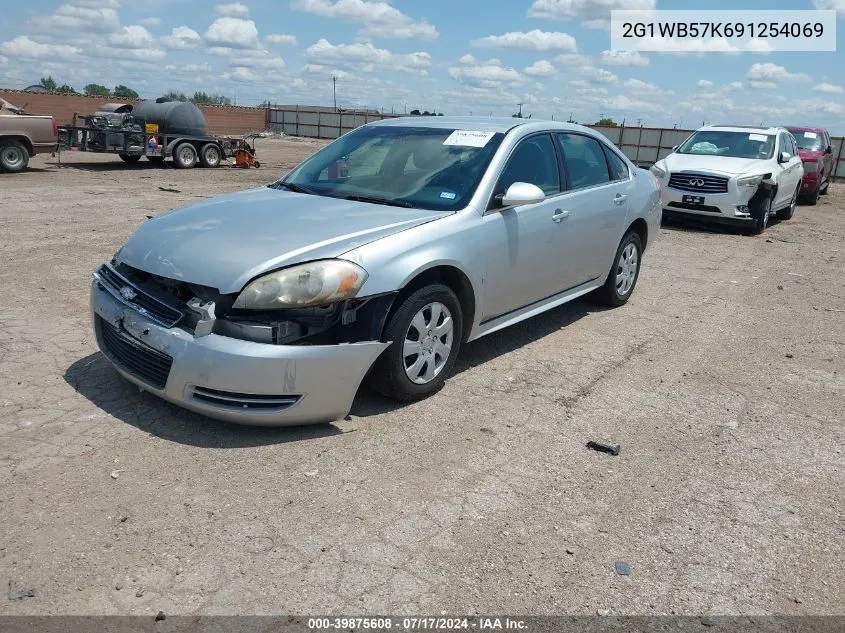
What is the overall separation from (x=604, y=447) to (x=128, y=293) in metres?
2.75

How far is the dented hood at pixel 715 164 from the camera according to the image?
11.8 meters

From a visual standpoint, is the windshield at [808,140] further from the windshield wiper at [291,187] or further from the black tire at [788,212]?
the windshield wiper at [291,187]

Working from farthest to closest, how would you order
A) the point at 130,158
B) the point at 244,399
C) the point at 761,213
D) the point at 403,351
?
1. the point at 130,158
2. the point at 761,213
3. the point at 403,351
4. the point at 244,399

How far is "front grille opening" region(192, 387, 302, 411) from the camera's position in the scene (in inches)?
143

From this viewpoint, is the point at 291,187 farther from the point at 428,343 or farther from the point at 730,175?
the point at 730,175

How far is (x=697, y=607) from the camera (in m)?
2.72

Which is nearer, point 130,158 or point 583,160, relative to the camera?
point 583,160

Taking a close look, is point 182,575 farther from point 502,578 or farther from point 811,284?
point 811,284

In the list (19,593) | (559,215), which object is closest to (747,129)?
(559,215)

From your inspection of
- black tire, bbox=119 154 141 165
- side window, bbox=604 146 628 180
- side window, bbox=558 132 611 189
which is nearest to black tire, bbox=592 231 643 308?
side window, bbox=604 146 628 180

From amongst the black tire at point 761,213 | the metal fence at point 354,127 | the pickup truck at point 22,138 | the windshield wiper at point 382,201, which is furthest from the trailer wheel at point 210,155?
the windshield wiper at point 382,201

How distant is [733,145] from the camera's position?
504 inches

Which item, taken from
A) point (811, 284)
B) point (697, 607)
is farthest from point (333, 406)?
point (811, 284)

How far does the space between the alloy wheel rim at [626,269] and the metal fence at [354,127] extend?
2481 centimetres
